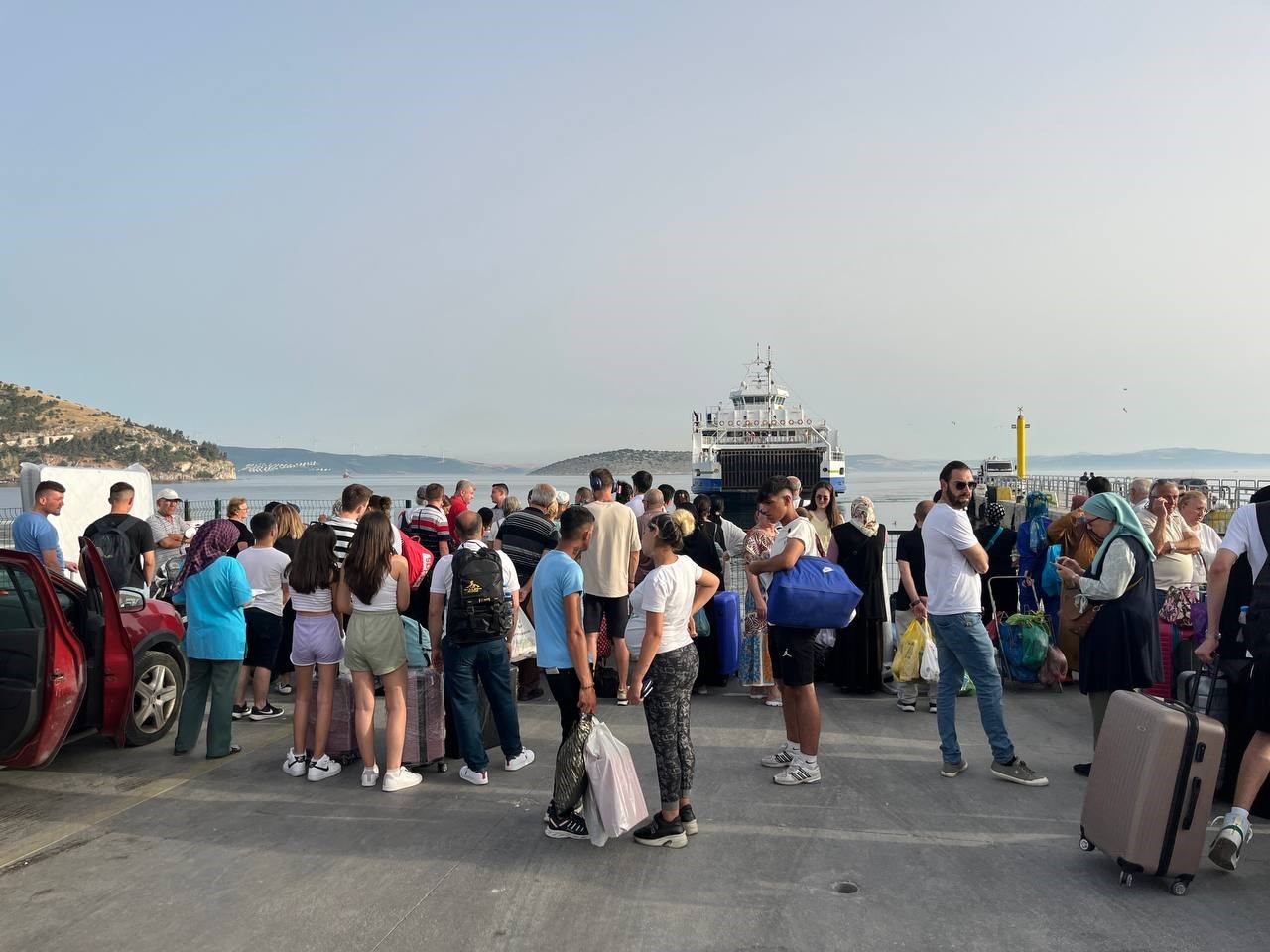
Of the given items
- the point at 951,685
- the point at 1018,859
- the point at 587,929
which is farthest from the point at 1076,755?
the point at 587,929

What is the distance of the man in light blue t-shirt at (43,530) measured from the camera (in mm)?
6789

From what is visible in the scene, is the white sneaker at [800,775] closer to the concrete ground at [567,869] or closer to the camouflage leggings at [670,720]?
the concrete ground at [567,869]

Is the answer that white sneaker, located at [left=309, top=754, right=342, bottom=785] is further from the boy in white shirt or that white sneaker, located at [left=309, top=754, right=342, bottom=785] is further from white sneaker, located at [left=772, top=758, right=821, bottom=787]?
white sneaker, located at [left=772, top=758, right=821, bottom=787]

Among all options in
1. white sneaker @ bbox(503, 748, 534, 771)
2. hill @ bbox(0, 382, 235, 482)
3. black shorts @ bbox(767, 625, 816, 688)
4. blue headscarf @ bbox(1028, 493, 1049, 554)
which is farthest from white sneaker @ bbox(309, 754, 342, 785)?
hill @ bbox(0, 382, 235, 482)

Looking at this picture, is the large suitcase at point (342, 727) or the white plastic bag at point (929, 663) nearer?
the large suitcase at point (342, 727)

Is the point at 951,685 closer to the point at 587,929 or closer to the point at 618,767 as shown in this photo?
the point at 618,767

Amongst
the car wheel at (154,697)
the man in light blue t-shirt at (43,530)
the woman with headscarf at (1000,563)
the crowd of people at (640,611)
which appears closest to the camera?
the crowd of people at (640,611)

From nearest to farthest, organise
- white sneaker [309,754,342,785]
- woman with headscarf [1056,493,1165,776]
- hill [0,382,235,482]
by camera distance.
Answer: woman with headscarf [1056,493,1165,776] < white sneaker [309,754,342,785] < hill [0,382,235,482]

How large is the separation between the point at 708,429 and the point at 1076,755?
42407 millimetres

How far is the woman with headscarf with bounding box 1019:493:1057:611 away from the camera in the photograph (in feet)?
26.0

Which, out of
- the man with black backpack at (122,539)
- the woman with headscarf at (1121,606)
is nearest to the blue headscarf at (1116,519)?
the woman with headscarf at (1121,606)

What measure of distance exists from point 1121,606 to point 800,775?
6.40 feet

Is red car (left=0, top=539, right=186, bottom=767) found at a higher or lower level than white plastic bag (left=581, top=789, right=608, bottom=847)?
higher

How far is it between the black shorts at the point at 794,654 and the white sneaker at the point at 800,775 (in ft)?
1.53
